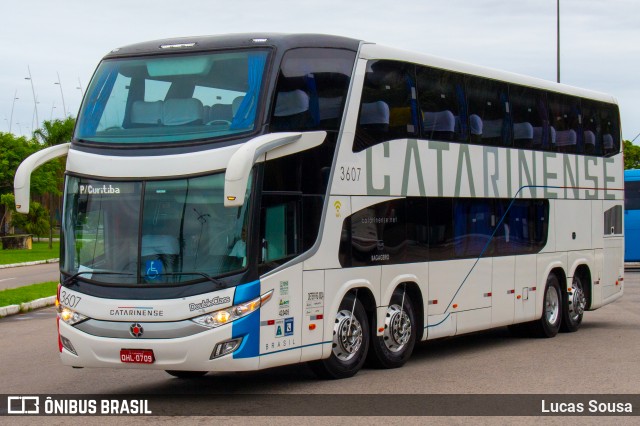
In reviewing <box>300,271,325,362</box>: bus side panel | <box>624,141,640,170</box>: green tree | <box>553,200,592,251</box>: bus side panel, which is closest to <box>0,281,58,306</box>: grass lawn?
<box>553,200,592,251</box>: bus side panel

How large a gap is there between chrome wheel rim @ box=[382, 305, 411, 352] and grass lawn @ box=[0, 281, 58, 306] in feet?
38.9

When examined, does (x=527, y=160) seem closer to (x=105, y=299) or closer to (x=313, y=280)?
(x=313, y=280)

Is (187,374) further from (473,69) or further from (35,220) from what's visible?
(35,220)

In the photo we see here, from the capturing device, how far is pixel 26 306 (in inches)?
947

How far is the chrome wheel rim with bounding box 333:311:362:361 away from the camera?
1288 centimetres

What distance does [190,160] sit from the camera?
37.2 feet

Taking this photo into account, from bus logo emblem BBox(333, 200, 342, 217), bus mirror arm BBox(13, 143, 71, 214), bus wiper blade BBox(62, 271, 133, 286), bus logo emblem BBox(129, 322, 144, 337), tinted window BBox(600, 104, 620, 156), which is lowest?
bus logo emblem BBox(129, 322, 144, 337)

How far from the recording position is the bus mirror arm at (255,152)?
10.5 m

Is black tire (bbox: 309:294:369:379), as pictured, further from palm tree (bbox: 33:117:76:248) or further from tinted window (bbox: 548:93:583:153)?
palm tree (bbox: 33:117:76:248)

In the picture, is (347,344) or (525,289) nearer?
(347,344)

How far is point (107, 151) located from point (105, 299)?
1556 millimetres

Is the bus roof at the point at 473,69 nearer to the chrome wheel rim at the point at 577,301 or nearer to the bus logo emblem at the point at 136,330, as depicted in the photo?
the chrome wheel rim at the point at 577,301

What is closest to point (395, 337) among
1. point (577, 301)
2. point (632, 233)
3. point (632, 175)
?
point (577, 301)

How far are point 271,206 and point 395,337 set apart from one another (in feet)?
10.1
